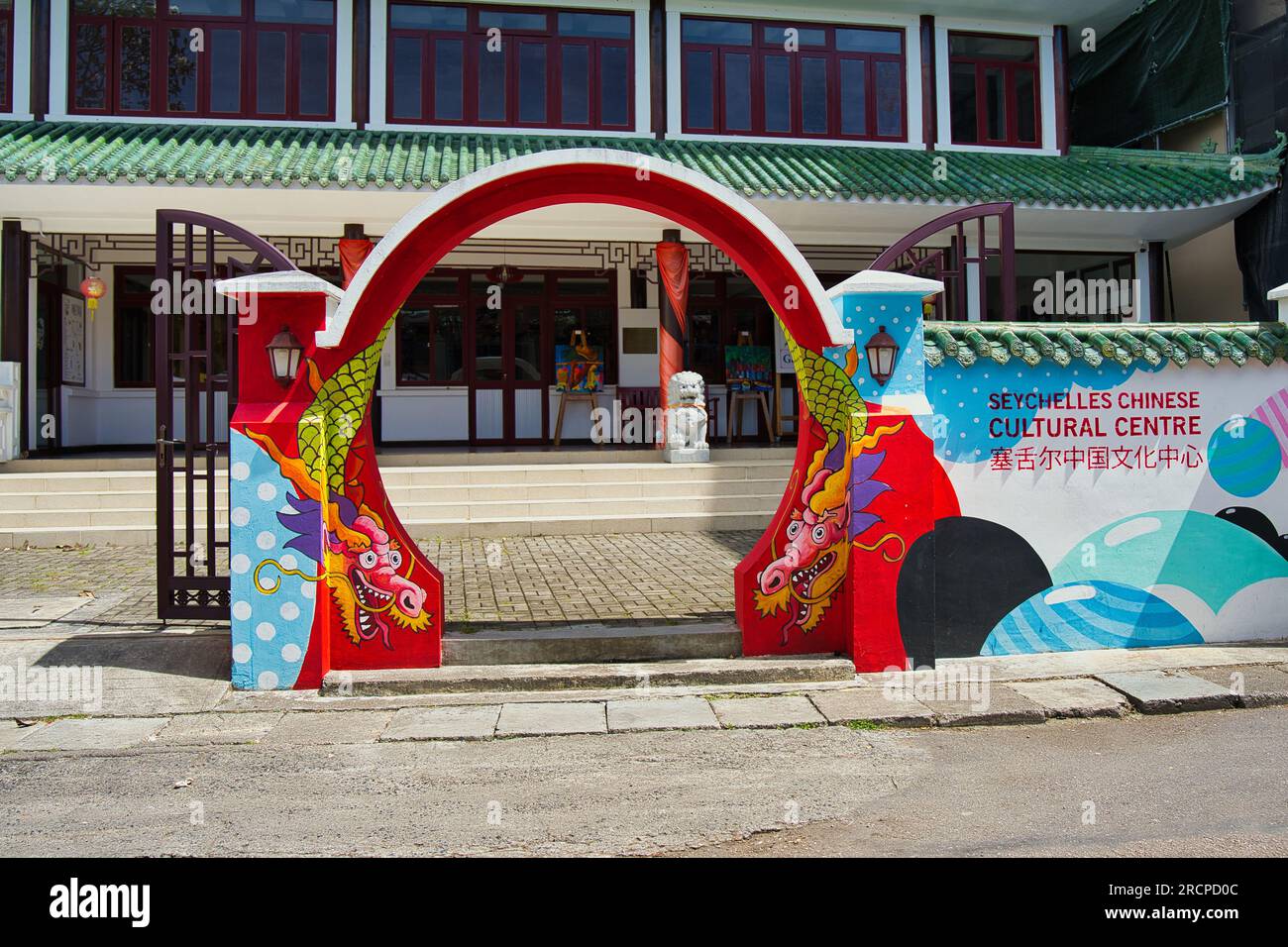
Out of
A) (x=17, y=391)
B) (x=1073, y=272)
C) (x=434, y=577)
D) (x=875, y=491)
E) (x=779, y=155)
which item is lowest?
(x=434, y=577)

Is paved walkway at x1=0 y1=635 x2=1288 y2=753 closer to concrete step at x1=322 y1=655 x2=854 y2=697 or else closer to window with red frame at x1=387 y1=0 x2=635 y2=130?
concrete step at x1=322 y1=655 x2=854 y2=697

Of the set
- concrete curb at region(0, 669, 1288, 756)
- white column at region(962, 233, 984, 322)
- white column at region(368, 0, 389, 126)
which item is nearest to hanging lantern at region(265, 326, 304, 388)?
concrete curb at region(0, 669, 1288, 756)

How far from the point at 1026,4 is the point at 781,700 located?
520 inches

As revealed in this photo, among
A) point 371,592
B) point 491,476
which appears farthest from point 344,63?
point 371,592

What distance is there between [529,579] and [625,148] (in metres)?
7.29

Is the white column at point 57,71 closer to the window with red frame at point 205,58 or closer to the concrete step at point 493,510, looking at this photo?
the window with red frame at point 205,58

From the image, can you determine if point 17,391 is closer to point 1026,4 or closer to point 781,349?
point 781,349

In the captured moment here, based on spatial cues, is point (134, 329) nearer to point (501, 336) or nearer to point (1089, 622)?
point (501, 336)

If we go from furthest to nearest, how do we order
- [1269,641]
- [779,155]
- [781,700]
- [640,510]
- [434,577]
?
[779,155] → [640,510] → [1269,641] → [434,577] → [781,700]

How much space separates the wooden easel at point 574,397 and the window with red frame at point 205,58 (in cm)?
Result: 471

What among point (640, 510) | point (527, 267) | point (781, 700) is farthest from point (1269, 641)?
point (527, 267)

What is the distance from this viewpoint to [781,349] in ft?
54.1

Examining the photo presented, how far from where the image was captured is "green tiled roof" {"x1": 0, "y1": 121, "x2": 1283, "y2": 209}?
39.2ft

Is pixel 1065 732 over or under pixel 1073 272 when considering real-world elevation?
under
